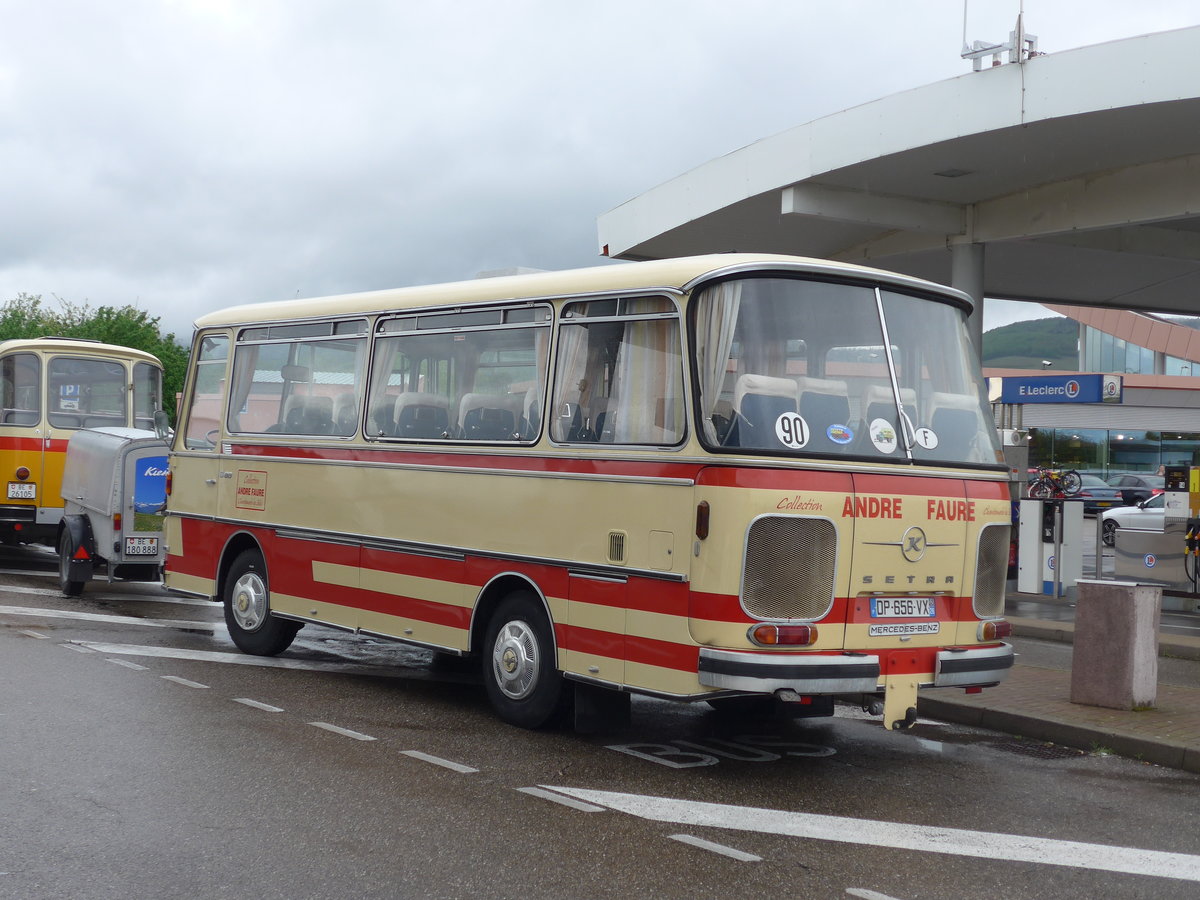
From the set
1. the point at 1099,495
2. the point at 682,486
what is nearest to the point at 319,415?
the point at 682,486

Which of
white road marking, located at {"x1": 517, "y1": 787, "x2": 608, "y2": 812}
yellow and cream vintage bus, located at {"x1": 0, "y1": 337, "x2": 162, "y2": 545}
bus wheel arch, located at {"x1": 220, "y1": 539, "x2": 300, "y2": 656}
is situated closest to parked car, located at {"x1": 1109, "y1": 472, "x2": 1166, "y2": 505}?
yellow and cream vintage bus, located at {"x1": 0, "y1": 337, "x2": 162, "y2": 545}

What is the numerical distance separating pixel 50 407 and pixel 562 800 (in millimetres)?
14387

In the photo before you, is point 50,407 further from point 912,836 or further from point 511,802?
point 912,836

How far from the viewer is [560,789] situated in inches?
278

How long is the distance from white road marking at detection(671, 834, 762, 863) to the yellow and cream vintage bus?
1395cm

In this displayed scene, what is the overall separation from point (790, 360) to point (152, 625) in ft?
27.2

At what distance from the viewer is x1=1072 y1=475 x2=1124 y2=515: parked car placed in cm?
4456

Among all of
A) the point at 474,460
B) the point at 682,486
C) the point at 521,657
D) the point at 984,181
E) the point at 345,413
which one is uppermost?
the point at 984,181

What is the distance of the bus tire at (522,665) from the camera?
27.7 ft

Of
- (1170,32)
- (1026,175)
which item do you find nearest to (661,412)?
(1170,32)

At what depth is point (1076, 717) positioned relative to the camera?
9.22 meters

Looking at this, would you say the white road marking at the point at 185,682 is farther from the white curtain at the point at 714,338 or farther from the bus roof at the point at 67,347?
the bus roof at the point at 67,347

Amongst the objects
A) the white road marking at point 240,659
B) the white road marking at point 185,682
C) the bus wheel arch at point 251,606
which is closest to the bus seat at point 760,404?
the white road marking at point 240,659

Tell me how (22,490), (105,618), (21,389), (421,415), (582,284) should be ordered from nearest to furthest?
(582,284)
(421,415)
(105,618)
(22,490)
(21,389)
